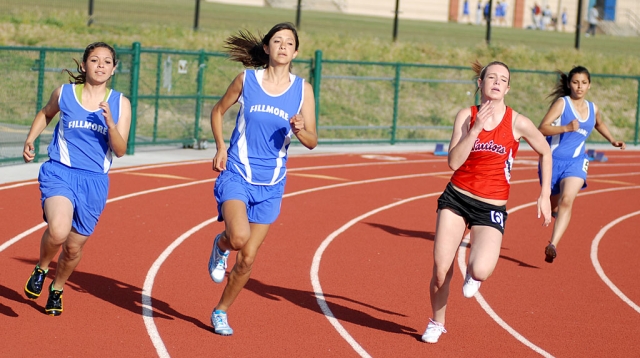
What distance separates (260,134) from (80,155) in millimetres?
1242

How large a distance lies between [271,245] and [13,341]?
405cm

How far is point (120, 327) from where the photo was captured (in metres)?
6.66

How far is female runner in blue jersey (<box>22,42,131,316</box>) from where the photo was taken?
21.9 ft

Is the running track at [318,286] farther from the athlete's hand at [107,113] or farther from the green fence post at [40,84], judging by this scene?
the green fence post at [40,84]

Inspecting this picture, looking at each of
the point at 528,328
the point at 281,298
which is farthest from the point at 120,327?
the point at 528,328

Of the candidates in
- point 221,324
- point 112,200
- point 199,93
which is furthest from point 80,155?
point 199,93

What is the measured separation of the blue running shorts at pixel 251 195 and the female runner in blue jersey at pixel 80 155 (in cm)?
73

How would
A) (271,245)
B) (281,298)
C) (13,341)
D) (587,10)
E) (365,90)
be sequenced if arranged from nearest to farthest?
(13,341) < (281,298) < (271,245) < (365,90) < (587,10)

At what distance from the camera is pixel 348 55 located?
99.5 feet

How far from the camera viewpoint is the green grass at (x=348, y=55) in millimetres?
25147

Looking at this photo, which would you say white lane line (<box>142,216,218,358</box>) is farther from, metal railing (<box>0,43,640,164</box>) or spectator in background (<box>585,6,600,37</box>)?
spectator in background (<box>585,6,600,37</box>)

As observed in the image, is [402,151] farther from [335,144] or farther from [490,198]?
[490,198]

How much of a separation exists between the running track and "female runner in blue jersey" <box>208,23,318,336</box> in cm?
59

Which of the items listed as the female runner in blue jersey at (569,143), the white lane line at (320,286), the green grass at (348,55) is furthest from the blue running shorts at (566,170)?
the green grass at (348,55)
